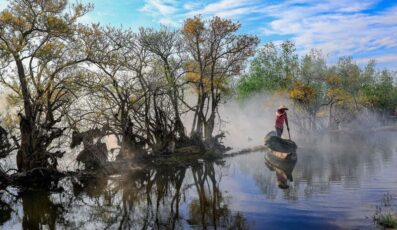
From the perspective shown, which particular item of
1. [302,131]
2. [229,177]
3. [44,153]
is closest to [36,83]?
[44,153]

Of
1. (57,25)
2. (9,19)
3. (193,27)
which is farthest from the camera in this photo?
(193,27)

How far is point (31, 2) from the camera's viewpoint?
21125 millimetres

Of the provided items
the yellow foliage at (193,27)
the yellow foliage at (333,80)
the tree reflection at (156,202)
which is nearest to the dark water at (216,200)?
the tree reflection at (156,202)

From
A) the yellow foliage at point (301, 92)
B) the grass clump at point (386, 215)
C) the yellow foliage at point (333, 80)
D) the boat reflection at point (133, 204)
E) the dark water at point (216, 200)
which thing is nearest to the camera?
the grass clump at point (386, 215)

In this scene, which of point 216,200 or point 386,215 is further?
point 216,200

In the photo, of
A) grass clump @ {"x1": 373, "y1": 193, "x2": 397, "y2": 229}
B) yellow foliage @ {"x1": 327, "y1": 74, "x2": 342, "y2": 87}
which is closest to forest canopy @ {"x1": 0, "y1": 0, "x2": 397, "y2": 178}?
grass clump @ {"x1": 373, "y1": 193, "x2": 397, "y2": 229}

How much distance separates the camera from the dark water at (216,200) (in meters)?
13.7

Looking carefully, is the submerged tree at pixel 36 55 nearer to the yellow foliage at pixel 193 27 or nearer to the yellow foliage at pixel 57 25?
the yellow foliage at pixel 57 25

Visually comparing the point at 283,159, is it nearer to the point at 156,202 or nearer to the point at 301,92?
the point at 156,202

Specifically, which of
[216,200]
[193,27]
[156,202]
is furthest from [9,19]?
[193,27]

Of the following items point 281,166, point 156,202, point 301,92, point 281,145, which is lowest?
point 156,202

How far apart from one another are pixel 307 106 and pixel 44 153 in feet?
166

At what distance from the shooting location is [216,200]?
56.7 ft

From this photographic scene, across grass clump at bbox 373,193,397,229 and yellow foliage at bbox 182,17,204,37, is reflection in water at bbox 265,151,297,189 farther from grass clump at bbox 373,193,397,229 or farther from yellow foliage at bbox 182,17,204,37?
yellow foliage at bbox 182,17,204,37
